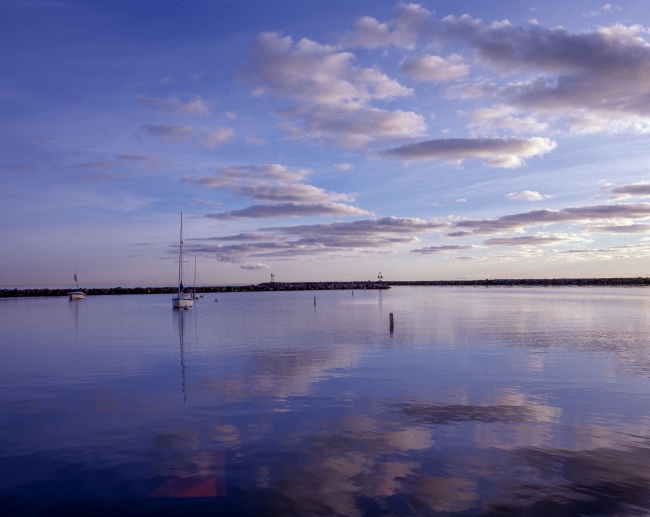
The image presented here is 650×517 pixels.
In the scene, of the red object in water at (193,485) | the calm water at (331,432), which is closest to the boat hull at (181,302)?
the calm water at (331,432)

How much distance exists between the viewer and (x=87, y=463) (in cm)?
1063

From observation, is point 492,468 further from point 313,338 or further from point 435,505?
point 313,338

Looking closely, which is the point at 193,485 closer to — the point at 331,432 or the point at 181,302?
the point at 331,432

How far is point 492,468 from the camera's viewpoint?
10.2 m

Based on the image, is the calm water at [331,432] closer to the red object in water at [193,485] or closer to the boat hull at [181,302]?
the red object in water at [193,485]

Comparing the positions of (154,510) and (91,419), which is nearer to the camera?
(154,510)

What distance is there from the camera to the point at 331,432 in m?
12.6

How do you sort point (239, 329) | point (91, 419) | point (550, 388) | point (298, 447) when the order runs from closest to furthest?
point (298, 447)
point (91, 419)
point (550, 388)
point (239, 329)

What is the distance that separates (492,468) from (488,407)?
4.77 m

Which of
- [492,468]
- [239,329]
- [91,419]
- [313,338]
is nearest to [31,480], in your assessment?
[91,419]

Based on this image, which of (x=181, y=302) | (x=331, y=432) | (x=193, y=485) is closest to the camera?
(x=193, y=485)

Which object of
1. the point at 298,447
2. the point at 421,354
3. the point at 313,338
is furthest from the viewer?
the point at 313,338

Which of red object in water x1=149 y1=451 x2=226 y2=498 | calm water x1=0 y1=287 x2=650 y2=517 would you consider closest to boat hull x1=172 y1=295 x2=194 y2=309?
calm water x1=0 y1=287 x2=650 y2=517

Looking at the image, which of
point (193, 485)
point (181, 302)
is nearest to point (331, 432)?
point (193, 485)
